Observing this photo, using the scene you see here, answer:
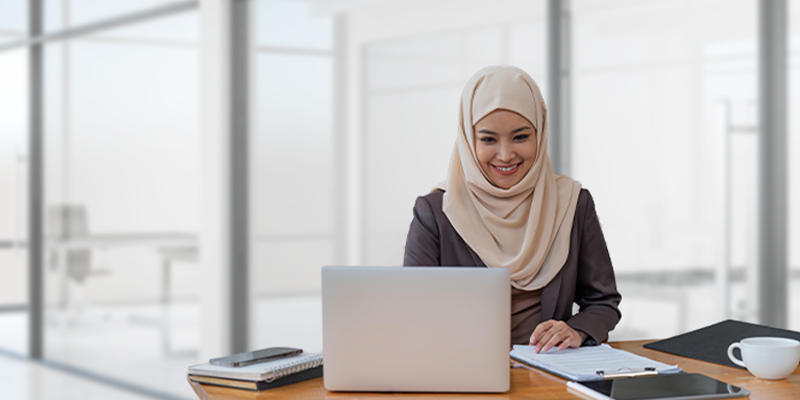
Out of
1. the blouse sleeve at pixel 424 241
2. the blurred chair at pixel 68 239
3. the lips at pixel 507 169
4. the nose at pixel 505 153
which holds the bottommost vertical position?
the blurred chair at pixel 68 239

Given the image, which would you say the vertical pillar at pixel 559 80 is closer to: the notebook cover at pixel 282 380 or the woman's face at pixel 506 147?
the woman's face at pixel 506 147

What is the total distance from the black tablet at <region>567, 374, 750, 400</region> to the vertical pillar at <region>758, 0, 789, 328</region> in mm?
1587

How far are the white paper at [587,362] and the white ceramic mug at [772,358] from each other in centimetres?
12

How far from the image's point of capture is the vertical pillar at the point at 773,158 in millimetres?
2654

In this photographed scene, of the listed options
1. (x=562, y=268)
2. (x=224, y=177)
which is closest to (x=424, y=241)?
(x=562, y=268)

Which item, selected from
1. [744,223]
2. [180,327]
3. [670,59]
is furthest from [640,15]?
[180,327]

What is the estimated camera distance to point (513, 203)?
6.14ft

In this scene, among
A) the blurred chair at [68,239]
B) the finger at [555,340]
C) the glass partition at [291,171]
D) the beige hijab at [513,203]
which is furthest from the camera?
the blurred chair at [68,239]

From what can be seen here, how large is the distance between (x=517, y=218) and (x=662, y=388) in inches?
27.5

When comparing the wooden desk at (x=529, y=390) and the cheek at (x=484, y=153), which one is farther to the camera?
the cheek at (x=484, y=153)

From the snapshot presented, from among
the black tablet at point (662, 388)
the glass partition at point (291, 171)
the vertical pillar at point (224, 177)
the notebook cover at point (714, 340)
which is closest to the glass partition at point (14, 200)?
the vertical pillar at point (224, 177)

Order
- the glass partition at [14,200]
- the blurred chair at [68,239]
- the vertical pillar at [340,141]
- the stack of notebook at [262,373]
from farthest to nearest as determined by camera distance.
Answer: the glass partition at [14,200], the blurred chair at [68,239], the vertical pillar at [340,141], the stack of notebook at [262,373]

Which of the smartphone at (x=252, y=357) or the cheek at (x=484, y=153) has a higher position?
the cheek at (x=484, y=153)

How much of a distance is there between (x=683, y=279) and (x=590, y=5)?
1.08m
